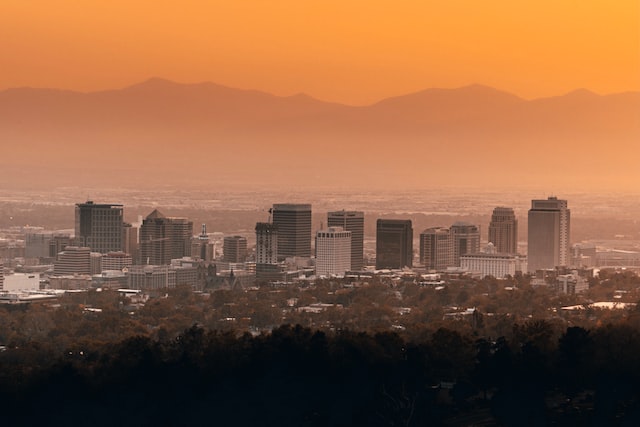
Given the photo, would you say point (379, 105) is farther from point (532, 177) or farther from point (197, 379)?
point (197, 379)

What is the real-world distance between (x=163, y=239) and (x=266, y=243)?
3821mm

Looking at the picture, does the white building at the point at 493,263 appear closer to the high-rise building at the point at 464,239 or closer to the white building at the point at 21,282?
the high-rise building at the point at 464,239

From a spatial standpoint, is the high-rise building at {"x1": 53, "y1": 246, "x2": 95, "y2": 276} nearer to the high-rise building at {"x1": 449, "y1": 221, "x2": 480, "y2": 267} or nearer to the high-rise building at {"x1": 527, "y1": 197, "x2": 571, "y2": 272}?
the high-rise building at {"x1": 449, "y1": 221, "x2": 480, "y2": 267}

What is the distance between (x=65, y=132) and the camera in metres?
65.7

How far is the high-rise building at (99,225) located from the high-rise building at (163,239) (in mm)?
936

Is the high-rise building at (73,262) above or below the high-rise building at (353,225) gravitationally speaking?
below

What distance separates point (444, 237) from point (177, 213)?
1304cm

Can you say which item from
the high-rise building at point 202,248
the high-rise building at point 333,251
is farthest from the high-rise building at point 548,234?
the high-rise building at point 202,248

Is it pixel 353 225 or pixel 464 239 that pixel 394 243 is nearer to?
pixel 464 239

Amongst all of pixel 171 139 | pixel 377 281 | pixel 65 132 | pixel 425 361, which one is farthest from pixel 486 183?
pixel 425 361

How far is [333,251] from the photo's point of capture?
5088 cm

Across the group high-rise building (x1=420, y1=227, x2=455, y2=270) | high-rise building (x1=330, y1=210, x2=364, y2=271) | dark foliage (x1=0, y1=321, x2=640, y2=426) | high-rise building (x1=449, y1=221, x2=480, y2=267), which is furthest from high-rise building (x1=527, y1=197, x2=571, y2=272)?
dark foliage (x1=0, y1=321, x2=640, y2=426)

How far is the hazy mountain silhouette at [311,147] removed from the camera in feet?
199

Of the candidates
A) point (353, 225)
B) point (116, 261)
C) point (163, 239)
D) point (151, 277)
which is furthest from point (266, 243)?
point (151, 277)
